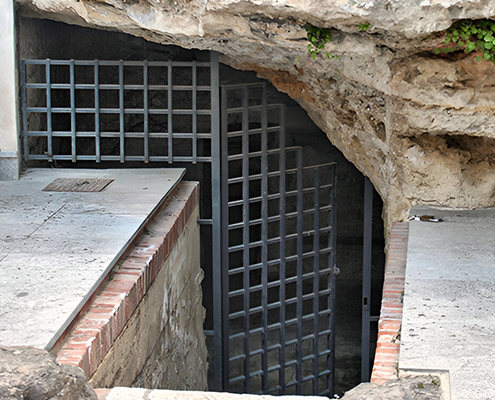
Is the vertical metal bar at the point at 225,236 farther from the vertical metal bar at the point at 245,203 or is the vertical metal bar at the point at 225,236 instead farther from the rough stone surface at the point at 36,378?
the rough stone surface at the point at 36,378

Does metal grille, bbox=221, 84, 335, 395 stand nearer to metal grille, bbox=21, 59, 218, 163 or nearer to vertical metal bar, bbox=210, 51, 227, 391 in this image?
vertical metal bar, bbox=210, 51, 227, 391

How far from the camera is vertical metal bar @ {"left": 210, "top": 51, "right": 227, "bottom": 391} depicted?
6.37 meters

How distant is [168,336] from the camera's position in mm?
5203

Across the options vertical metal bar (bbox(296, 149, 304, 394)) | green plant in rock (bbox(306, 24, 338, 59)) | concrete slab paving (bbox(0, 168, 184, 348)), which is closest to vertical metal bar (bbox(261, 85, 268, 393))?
vertical metal bar (bbox(296, 149, 304, 394))

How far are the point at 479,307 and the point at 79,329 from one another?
2030 millimetres

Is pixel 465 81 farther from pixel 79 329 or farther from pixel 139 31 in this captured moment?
pixel 79 329

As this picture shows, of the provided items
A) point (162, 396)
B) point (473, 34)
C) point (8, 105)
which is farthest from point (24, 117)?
point (162, 396)

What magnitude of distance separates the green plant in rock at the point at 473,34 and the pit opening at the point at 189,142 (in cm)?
293

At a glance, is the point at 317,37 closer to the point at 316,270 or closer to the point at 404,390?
the point at 404,390

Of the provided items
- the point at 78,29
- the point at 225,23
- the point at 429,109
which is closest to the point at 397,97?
the point at 429,109

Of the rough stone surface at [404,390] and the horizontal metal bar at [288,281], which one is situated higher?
the rough stone surface at [404,390]

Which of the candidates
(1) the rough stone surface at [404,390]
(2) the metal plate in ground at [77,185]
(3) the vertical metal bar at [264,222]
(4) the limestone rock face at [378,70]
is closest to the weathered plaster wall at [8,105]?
(4) the limestone rock face at [378,70]

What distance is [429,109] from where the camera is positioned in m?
5.38

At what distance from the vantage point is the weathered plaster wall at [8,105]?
19.7 feet
